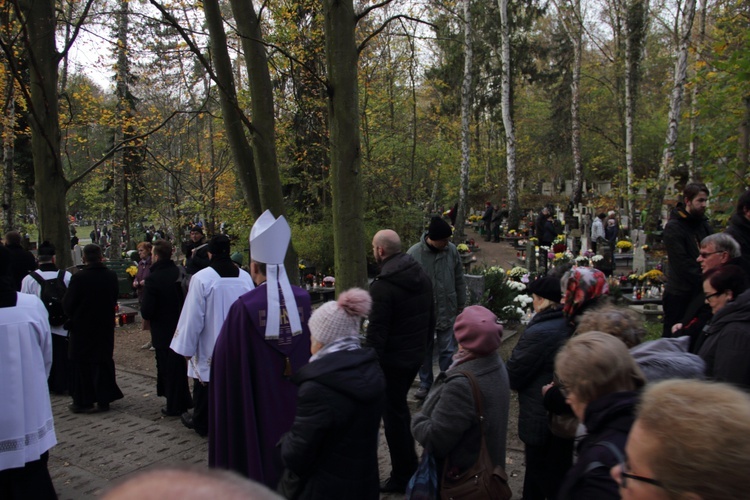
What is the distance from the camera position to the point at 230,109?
761 cm

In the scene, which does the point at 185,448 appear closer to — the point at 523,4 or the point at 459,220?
the point at 459,220

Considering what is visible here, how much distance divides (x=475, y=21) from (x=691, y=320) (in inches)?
1039

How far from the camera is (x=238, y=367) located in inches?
167

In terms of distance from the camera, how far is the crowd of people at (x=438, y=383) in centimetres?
147

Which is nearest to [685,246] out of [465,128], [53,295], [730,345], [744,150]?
[730,345]

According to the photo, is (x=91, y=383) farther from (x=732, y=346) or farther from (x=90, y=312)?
(x=732, y=346)

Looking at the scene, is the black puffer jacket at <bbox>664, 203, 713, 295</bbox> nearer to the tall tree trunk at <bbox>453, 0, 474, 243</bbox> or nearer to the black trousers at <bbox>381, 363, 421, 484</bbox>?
the black trousers at <bbox>381, 363, 421, 484</bbox>

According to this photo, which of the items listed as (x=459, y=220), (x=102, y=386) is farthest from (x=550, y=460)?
(x=459, y=220)

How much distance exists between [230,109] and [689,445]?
722 cm

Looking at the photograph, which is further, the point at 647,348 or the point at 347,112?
the point at 347,112

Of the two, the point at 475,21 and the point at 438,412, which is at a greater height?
the point at 475,21

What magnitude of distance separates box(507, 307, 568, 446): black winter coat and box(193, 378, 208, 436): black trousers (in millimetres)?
3667

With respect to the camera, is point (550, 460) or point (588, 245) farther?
point (588, 245)

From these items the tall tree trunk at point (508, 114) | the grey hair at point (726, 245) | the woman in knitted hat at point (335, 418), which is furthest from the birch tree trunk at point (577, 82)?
the woman in knitted hat at point (335, 418)
